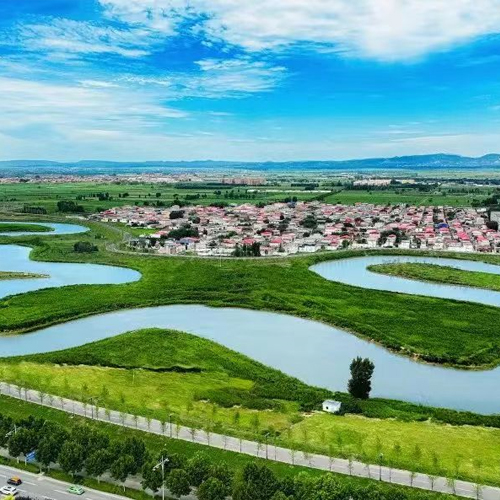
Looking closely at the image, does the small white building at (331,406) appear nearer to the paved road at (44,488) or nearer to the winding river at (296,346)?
the winding river at (296,346)

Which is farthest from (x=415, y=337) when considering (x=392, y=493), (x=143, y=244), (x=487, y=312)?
(x=143, y=244)

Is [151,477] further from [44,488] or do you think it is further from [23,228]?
[23,228]

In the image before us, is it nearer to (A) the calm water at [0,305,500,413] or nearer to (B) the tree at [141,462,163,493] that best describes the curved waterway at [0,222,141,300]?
(A) the calm water at [0,305,500,413]

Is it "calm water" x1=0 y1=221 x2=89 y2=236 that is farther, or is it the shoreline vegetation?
"calm water" x1=0 y1=221 x2=89 y2=236

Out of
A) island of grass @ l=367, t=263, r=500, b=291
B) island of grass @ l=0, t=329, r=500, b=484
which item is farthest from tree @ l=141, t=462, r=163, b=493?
island of grass @ l=367, t=263, r=500, b=291

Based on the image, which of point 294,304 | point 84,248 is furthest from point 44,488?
point 84,248

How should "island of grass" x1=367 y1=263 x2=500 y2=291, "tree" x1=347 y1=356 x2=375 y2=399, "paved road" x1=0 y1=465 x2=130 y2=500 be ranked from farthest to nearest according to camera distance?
"island of grass" x1=367 y1=263 x2=500 y2=291, "tree" x1=347 y1=356 x2=375 y2=399, "paved road" x1=0 y1=465 x2=130 y2=500

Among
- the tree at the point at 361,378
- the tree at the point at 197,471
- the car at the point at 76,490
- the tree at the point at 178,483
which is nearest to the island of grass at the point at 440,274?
the tree at the point at 361,378
